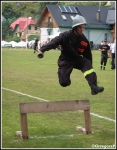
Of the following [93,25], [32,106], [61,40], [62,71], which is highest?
[93,25]

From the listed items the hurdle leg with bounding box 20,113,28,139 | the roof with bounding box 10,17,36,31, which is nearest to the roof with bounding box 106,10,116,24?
the roof with bounding box 10,17,36,31

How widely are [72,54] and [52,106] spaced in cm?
127

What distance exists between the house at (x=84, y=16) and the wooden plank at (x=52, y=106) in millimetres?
60660

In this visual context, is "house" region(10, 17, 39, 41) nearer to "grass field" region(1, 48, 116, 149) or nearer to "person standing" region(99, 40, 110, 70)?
"person standing" region(99, 40, 110, 70)

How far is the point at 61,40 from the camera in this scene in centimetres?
1026

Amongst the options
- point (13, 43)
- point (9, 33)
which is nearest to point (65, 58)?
point (13, 43)

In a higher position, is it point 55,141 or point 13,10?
point 13,10

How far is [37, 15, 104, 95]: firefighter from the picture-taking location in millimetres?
10109

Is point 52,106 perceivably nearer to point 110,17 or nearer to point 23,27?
point 110,17

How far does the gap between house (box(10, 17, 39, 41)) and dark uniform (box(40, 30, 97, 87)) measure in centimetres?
7744

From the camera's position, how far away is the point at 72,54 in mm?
10492

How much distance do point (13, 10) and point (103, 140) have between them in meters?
77.4

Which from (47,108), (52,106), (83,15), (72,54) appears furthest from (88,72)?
(83,15)

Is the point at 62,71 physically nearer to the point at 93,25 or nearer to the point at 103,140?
the point at 103,140
